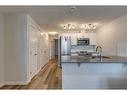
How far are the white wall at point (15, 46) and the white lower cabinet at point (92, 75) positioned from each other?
6.34ft

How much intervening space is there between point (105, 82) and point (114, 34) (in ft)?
9.34

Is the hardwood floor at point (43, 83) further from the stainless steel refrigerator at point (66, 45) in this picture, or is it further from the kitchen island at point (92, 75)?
the stainless steel refrigerator at point (66, 45)

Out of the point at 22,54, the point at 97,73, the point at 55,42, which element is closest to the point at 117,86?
the point at 97,73

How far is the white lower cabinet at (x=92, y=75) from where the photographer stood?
408 cm

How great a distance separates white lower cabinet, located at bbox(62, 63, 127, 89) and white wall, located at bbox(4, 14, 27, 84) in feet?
6.34

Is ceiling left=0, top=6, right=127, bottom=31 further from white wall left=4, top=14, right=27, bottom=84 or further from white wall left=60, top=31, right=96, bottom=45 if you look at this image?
white wall left=60, top=31, right=96, bottom=45

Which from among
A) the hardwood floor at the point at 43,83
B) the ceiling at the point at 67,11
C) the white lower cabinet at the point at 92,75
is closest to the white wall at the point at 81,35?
the hardwood floor at the point at 43,83

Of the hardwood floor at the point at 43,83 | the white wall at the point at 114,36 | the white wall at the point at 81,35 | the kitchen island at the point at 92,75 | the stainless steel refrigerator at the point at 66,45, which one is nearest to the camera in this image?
the kitchen island at the point at 92,75

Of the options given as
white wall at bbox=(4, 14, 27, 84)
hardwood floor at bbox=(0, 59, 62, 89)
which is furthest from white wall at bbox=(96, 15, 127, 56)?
white wall at bbox=(4, 14, 27, 84)

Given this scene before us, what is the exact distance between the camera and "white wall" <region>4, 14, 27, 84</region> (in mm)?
5414

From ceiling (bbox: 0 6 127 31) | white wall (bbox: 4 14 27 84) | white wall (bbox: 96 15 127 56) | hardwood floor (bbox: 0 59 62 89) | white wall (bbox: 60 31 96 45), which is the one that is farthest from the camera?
white wall (bbox: 60 31 96 45)

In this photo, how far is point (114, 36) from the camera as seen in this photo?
21.2 feet

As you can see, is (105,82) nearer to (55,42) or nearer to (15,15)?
(15,15)

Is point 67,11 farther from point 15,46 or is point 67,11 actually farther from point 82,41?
point 82,41
